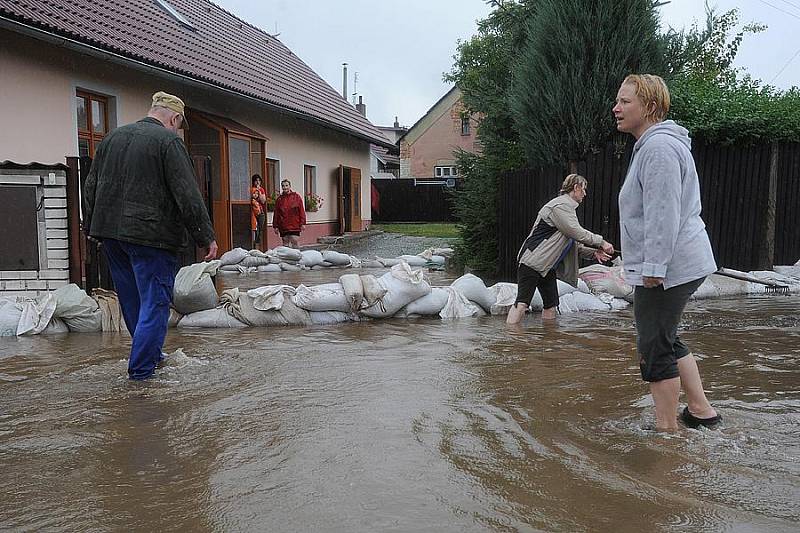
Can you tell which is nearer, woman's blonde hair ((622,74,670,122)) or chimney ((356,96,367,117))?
woman's blonde hair ((622,74,670,122))

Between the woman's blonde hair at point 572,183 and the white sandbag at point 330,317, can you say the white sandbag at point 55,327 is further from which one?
the woman's blonde hair at point 572,183

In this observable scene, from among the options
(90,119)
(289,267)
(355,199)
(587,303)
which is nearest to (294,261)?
(289,267)

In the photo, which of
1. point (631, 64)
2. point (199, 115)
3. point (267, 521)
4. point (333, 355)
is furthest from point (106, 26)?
point (267, 521)

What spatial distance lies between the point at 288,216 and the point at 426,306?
8.14 meters

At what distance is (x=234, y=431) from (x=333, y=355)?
193 centimetres

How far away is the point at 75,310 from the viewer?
21.1 ft

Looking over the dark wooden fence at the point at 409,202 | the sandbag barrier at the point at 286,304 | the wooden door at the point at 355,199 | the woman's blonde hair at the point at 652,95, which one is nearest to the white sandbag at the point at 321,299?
the sandbag barrier at the point at 286,304

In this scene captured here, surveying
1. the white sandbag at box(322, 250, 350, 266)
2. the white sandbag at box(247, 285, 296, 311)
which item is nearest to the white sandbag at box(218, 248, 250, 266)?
the white sandbag at box(322, 250, 350, 266)

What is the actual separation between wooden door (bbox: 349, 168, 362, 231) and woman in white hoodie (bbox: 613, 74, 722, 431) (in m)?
20.5

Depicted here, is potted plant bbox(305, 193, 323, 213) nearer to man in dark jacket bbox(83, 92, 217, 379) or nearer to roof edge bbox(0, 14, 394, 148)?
roof edge bbox(0, 14, 394, 148)

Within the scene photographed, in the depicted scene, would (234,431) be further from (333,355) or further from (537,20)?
(537,20)

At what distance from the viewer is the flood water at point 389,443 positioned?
258cm

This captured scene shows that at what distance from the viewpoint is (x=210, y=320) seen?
6.80m

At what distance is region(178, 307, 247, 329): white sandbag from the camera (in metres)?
6.79
